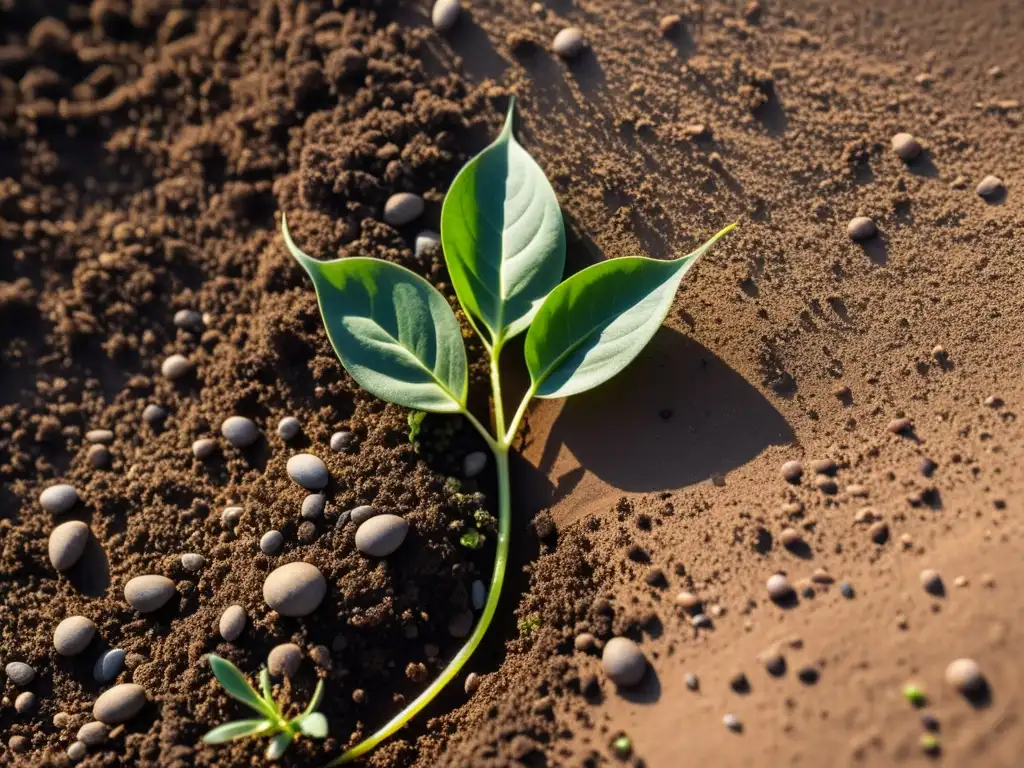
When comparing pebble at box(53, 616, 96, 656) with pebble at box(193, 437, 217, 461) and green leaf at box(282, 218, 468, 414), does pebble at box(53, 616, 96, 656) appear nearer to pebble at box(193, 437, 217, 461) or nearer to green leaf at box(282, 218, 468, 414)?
pebble at box(193, 437, 217, 461)

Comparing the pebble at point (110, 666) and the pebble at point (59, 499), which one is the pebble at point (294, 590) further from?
the pebble at point (59, 499)

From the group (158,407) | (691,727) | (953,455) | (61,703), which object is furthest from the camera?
(158,407)

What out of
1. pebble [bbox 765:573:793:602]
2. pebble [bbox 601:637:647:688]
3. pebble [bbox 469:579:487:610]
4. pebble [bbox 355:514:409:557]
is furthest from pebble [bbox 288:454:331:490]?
pebble [bbox 765:573:793:602]

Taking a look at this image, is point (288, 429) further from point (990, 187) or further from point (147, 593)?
point (990, 187)

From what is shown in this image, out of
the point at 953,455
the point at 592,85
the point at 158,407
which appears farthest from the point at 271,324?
the point at 953,455

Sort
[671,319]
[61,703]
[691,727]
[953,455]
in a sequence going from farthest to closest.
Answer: [671,319] → [61,703] → [953,455] → [691,727]

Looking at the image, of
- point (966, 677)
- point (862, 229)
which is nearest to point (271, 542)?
point (966, 677)

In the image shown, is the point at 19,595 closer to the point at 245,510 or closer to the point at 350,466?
the point at 245,510
